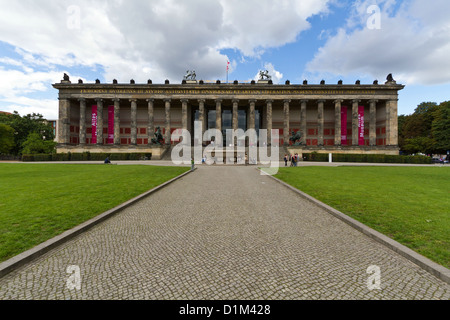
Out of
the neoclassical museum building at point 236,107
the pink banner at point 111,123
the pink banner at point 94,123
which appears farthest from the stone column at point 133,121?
the pink banner at point 94,123

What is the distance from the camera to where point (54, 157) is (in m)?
38.2

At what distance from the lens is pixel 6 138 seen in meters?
49.6

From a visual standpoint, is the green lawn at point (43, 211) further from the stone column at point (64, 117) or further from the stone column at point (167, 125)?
the stone column at point (64, 117)

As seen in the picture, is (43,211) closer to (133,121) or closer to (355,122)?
(133,121)

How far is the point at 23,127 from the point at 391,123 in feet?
300

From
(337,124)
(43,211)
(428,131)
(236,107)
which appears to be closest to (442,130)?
(428,131)

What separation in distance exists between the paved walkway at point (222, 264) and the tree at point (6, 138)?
6655cm

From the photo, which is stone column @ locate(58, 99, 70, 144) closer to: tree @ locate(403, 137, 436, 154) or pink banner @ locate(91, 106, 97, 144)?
pink banner @ locate(91, 106, 97, 144)

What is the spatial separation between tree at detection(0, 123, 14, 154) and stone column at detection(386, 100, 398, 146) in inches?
3549

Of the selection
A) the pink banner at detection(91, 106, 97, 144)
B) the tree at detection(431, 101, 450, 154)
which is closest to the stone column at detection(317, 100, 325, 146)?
the tree at detection(431, 101, 450, 154)

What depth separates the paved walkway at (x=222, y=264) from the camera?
2.83 metres

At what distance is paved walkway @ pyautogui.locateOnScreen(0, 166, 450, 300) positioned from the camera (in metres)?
2.83

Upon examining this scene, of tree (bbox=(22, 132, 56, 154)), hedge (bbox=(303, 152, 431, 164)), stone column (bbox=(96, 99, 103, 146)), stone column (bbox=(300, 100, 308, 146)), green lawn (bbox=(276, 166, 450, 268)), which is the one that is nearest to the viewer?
green lawn (bbox=(276, 166, 450, 268))
